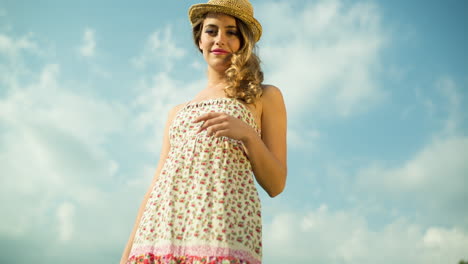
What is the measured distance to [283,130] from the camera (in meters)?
3.70

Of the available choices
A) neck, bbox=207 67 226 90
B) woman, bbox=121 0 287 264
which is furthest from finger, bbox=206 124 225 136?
neck, bbox=207 67 226 90

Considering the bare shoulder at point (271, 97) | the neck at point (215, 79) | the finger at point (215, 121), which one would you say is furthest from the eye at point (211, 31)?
the finger at point (215, 121)

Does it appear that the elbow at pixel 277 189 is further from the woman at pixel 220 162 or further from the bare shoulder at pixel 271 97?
the bare shoulder at pixel 271 97

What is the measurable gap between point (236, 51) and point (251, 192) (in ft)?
4.42

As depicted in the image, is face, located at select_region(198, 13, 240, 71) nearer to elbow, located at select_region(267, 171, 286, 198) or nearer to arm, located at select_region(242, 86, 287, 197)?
arm, located at select_region(242, 86, 287, 197)

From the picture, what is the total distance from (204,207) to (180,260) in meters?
0.38

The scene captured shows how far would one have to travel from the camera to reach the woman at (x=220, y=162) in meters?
3.02

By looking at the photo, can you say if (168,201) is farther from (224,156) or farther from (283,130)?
(283,130)

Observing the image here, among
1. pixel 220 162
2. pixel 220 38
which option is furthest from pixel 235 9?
pixel 220 162

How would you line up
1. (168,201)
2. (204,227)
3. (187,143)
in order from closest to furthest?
(204,227) < (168,201) < (187,143)

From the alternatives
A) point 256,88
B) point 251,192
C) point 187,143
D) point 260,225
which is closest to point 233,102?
point 256,88

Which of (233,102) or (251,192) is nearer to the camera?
(251,192)

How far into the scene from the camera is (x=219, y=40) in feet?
12.9

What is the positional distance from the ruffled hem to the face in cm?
175
